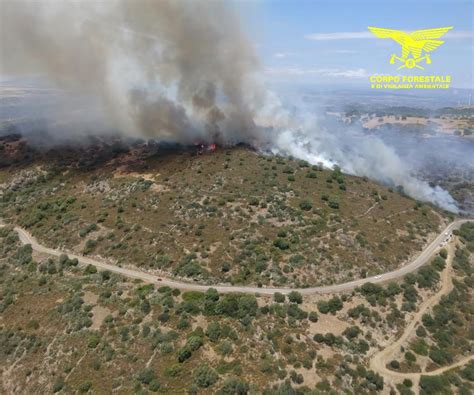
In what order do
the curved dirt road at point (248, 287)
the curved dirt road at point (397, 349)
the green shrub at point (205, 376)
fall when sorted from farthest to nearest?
the curved dirt road at point (248, 287), the curved dirt road at point (397, 349), the green shrub at point (205, 376)

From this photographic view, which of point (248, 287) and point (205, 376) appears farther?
point (248, 287)

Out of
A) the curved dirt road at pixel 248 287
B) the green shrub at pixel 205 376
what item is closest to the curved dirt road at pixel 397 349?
the curved dirt road at pixel 248 287

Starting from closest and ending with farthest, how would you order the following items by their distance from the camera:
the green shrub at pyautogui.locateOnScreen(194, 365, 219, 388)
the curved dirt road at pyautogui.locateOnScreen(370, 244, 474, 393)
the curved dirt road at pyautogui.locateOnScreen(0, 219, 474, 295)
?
1. the green shrub at pyautogui.locateOnScreen(194, 365, 219, 388)
2. the curved dirt road at pyautogui.locateOnScreen(370, 244, 474, 393)
3. the curved dirt road at pyautogui.locateOnScreen(0, 219, 474, 295)

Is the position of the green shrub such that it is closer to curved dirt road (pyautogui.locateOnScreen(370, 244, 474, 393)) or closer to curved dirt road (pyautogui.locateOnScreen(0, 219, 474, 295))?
curved dirt road (pyautogui.locateOnScreen(0, 219, 474, 295))

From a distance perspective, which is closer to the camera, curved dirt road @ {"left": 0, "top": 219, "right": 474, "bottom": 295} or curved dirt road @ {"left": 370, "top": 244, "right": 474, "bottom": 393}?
curved dirt road @ {"left": 370, "top": 244, "right": 474, "bottom": 393}

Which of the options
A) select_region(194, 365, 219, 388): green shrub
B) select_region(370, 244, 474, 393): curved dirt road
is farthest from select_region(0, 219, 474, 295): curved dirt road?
select_region(194, 365, 219, 388): green shrub

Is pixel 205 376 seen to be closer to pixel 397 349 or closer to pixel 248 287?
pixel 248 287

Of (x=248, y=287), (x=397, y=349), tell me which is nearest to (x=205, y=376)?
(x=248, y=287)

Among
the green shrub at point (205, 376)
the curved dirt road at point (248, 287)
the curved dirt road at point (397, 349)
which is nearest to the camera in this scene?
the green shrub at point (205, 376)

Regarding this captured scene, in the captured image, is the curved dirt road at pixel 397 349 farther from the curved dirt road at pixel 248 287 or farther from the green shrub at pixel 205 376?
the green shrub at pixel 205 376

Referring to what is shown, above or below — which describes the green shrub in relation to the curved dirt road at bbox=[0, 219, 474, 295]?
above

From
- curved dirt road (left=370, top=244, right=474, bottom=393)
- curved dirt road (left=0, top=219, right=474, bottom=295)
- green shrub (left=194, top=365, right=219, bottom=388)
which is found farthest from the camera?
curved dirt road (left=0, top=219, right=474, bottom=295)
